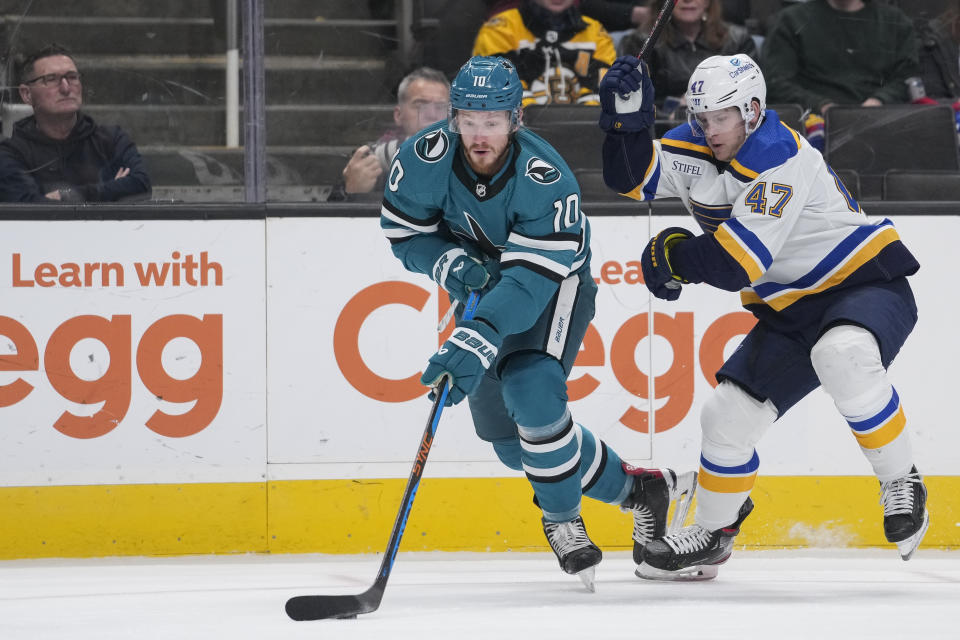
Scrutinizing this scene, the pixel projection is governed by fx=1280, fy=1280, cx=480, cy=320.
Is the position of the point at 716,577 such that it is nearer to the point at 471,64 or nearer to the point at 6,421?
the point at 471,64

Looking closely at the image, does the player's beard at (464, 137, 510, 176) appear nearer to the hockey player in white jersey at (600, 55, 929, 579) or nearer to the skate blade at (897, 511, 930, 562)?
the hockey player in white jersey at (600, 55, 929, 579)

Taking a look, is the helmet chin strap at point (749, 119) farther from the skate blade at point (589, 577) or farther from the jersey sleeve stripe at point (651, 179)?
the skate blade at point (589, 577)

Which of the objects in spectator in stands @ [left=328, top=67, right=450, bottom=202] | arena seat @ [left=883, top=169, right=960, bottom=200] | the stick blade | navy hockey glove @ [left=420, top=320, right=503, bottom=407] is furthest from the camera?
arena seat @ [left=883, top=169, right=960, bottom=200]

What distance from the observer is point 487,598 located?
Answer: 2746 mm

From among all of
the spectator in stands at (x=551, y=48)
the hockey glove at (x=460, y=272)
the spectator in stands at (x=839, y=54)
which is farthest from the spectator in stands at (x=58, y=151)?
the spectator in stands at (x=839, y=54)

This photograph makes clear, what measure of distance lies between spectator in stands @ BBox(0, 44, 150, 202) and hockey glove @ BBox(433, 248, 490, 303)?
1359 millimetres

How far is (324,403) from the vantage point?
3852mm

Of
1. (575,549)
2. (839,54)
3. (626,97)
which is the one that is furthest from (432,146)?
(839,54)

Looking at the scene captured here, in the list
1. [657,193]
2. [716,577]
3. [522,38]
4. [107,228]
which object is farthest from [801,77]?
[107,228]

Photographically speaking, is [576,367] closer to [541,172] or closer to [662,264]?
[662,264]

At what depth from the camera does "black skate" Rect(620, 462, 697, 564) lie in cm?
324

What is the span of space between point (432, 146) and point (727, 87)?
68 cm

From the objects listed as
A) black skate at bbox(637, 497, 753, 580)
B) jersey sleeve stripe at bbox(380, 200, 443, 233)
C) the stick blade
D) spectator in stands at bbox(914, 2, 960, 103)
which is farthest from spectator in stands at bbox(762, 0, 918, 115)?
the stick blade

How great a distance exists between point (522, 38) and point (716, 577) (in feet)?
6.39
